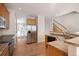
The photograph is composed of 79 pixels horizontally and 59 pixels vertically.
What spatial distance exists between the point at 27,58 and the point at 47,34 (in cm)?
47

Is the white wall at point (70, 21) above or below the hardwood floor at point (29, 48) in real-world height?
above

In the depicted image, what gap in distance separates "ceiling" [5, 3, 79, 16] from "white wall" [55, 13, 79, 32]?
0.09 m

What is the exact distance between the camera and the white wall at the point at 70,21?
122 cm

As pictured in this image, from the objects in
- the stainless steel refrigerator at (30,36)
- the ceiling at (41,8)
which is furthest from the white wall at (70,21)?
the stainless steel refrigerator at (30,36)

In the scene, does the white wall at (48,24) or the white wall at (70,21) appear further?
the white wall at (48,24)

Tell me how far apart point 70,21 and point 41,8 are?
17.6 inches

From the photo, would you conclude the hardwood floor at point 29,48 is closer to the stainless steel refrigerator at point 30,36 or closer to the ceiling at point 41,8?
the stainless steel refrigerator at point 30,36

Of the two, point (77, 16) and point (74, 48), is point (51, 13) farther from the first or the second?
point (74, 48)

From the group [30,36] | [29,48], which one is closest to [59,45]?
[29,48]

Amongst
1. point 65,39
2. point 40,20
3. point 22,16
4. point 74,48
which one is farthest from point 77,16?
point 22,16

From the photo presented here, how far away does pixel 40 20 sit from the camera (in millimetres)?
1463

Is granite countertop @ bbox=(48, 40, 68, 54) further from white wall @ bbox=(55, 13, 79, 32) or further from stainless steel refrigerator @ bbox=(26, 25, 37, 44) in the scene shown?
stainless steel refrigerator @ bbox=(26, 25, 37, 44)

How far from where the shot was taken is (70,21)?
128 centimetres

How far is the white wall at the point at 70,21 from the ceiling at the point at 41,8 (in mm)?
87
